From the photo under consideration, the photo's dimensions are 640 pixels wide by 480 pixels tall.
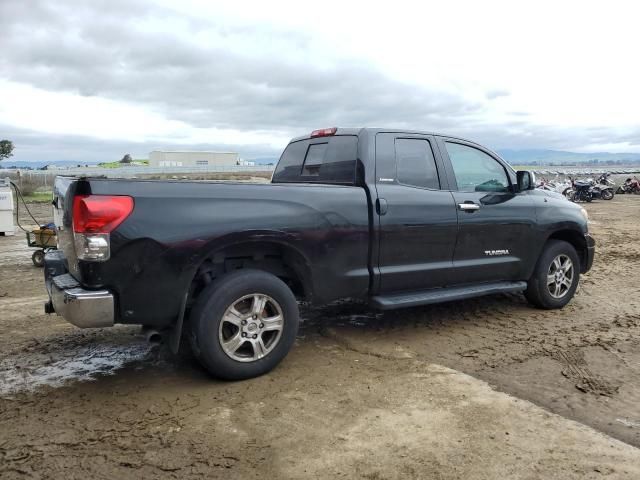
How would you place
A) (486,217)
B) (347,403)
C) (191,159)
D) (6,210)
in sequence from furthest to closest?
1. (191,159)
2. (6,210)
3. (486,217)
4. (347,403)

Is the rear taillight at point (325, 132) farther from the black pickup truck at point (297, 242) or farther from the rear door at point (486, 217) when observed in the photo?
the rear door at point (486, 217)

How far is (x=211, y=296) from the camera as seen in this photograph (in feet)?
12.5

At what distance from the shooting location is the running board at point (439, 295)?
4.64m

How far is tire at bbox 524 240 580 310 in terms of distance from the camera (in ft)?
19.6

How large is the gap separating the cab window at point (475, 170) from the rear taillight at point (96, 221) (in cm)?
330

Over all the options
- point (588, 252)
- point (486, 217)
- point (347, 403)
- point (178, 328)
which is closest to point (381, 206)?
point (486, 217)

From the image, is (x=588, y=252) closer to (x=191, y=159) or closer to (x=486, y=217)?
(x=486, y=217)

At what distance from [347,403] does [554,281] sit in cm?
357

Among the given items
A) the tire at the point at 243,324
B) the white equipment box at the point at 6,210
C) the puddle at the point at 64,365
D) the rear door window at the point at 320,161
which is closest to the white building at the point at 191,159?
the white equipment box at the point at 6,210

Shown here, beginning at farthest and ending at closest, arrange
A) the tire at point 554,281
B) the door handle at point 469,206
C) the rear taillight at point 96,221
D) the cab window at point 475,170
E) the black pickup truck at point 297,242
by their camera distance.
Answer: the tire at point 554,281 → the cab window at point 475,170 → the door handle at point 469,206 → the black pickup truck at point 297,242 → the rear taillight at point 96,221

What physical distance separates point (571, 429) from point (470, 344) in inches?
64.4

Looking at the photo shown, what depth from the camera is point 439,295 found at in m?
5.01

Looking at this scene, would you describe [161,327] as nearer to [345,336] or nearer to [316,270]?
[316,270]

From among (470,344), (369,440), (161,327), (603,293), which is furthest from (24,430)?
(603,293)
